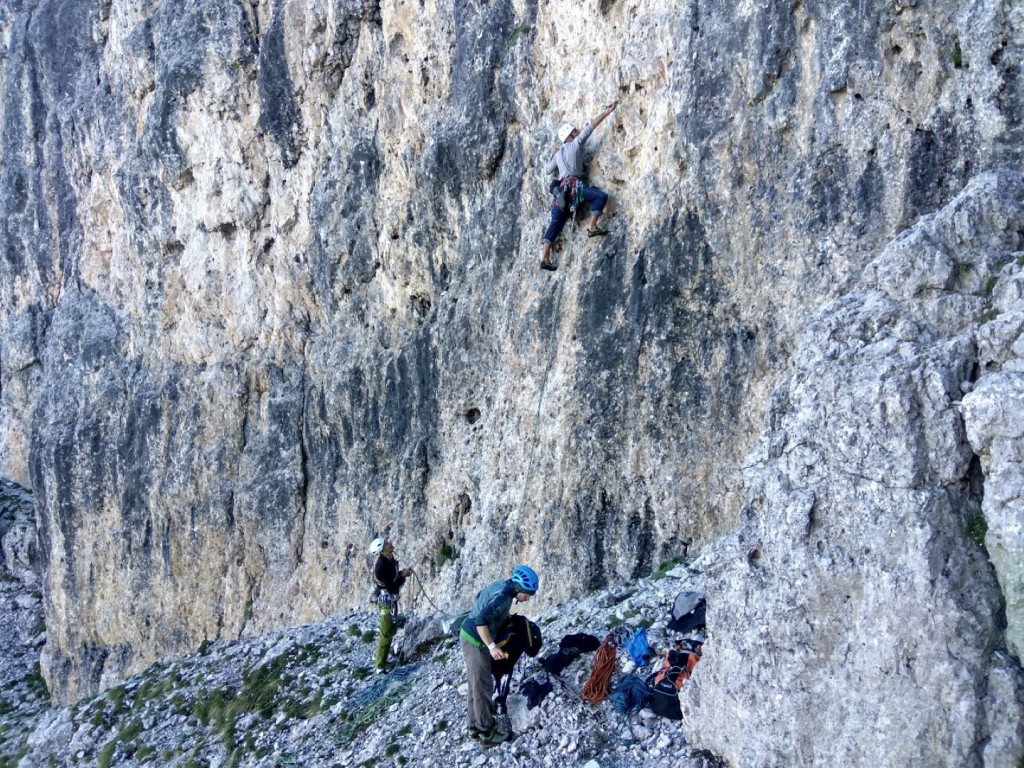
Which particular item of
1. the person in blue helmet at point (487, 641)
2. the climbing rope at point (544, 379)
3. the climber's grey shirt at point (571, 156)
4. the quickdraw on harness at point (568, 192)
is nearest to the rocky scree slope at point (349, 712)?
the person in blue helmet at point (487, 641)

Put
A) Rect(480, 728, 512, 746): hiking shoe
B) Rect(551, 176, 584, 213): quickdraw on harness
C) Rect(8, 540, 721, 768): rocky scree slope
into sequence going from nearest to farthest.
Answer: Rect(8, 540, 721, 768): rocky scree slope, Rect(480, 728, 512, 746): hiking shoe, Rect(551, 176, 584, 213): quickdraw on harness

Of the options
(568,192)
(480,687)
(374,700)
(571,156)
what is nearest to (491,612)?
(480,687)

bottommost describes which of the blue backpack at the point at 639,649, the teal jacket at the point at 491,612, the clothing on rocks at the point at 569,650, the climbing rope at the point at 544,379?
the clothing on rocks at the point at 569,650

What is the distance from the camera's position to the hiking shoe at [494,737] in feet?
32.9

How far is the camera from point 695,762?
8484mm

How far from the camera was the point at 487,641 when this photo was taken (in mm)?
9633

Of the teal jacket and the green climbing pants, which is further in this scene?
the green climbing pants

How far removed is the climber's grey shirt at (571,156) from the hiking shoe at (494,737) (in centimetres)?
829

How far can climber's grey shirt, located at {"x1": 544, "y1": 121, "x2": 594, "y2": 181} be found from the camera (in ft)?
46.1

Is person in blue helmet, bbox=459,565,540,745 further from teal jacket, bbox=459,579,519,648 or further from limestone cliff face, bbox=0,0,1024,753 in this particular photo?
limestone cliff face, bbox=0,0,1024,753

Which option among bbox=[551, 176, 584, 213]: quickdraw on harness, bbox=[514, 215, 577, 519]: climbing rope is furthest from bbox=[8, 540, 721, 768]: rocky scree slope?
bbox=[551, 176, 584, 213]: quickdraw on harness

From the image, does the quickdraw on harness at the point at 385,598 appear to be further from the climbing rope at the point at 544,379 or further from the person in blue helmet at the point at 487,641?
the person in blue helmet at the point at 487,641

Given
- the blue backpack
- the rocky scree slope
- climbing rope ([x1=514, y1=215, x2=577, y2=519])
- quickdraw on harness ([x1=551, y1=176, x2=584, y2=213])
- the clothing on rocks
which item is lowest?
the rocky scree slope

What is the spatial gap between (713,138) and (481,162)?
5.53 m
